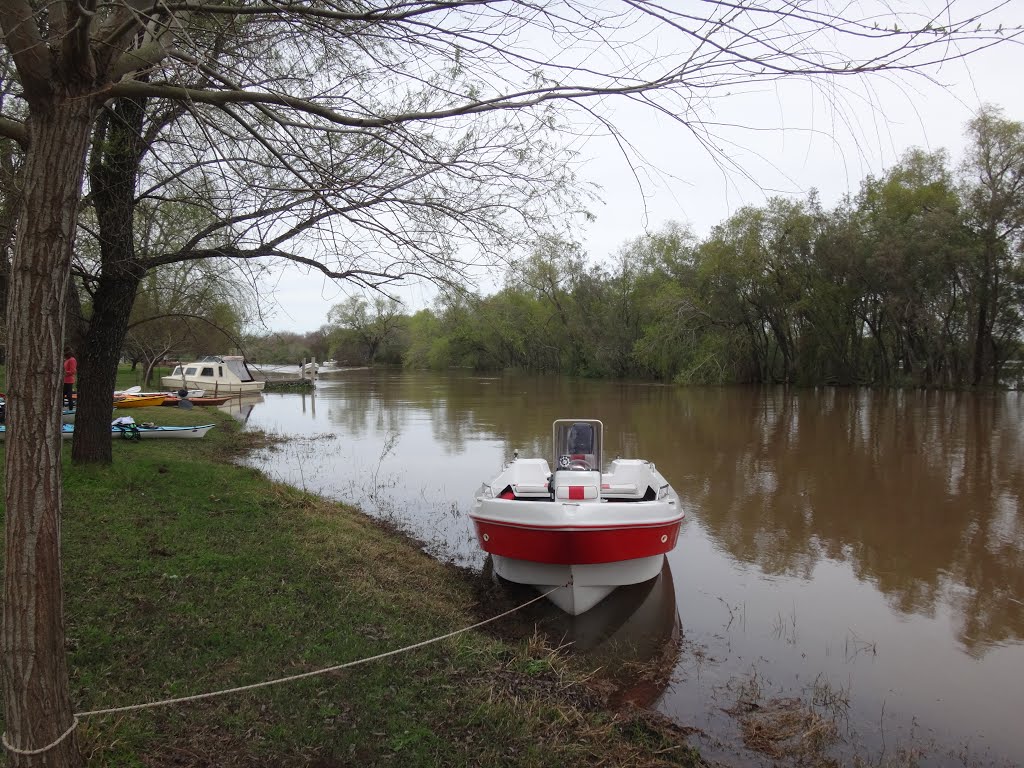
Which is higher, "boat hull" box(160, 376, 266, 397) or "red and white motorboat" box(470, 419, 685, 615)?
"boat hull" box(160, 376, 266, 397)

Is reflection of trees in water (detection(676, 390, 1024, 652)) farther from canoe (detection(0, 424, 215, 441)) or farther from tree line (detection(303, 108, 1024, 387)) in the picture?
tree line (detection(303, 108, 1024, 387))

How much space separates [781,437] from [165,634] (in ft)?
67.0

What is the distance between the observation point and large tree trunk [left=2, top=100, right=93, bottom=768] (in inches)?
102

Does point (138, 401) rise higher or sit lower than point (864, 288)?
lower

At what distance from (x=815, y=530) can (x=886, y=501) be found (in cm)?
294

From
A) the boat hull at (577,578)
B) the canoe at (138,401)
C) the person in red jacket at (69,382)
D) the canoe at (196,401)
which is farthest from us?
the canoe at (196,401)

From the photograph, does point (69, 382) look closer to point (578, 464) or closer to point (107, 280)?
point (107, 280)

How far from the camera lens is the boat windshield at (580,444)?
9.43 meters

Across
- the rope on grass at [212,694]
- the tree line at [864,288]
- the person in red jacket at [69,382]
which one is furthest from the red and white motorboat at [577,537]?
the tree line at [864,288]

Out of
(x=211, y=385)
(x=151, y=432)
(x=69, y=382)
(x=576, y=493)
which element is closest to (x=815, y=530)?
(x=576, y=493)

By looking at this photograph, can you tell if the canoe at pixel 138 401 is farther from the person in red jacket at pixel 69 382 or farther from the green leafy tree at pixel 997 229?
the green leafy tree at pixel 997 229

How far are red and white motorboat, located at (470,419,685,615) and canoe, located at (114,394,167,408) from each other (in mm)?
16511

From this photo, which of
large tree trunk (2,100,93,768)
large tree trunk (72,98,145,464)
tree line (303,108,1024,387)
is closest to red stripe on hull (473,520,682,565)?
large tree trunk (2,100,93,768)

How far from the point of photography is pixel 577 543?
7.11 m
